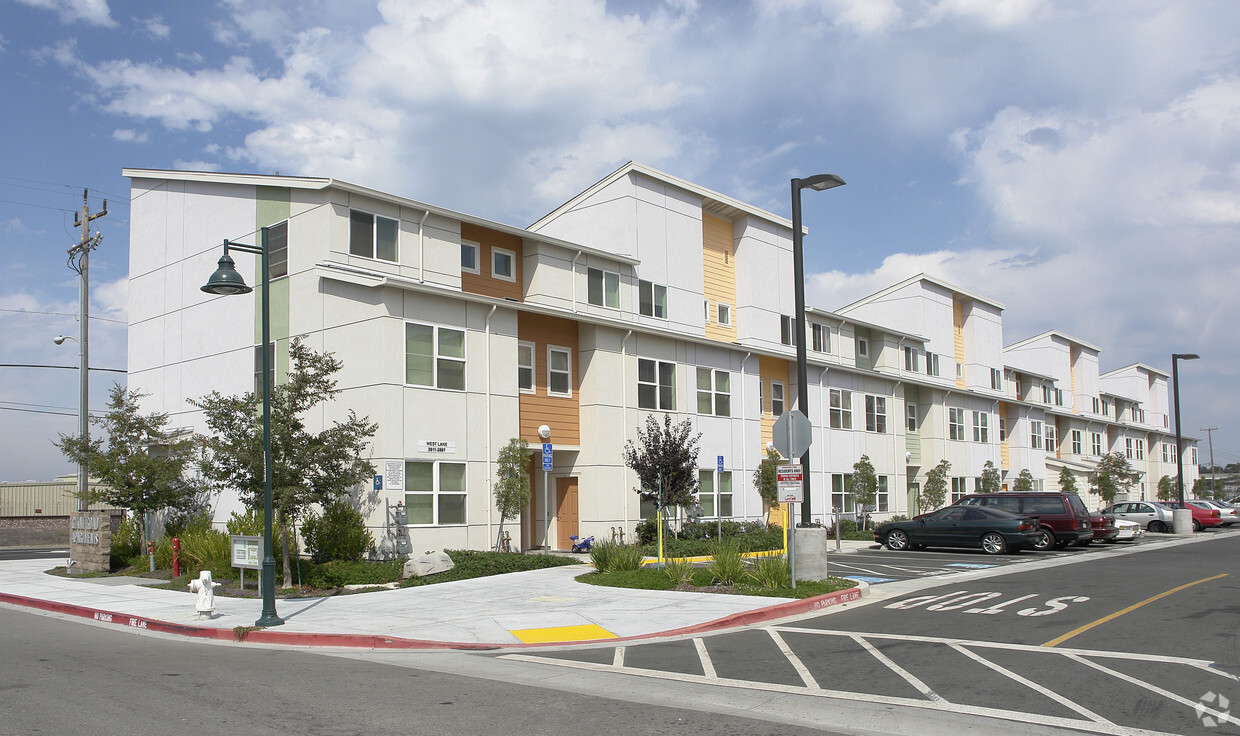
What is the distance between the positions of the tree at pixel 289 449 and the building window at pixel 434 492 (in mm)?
2474

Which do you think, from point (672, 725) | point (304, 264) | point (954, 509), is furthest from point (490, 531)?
point (672, 725)

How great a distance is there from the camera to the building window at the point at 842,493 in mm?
37344

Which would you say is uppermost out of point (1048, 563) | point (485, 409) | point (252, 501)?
point (485, 409)

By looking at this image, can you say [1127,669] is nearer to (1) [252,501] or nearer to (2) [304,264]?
(1) [252,501]

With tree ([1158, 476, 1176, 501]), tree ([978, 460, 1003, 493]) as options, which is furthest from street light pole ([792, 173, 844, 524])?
tree ([1158, 476, 1176, 501])

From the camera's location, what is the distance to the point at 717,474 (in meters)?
30.2

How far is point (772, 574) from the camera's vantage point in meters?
16.4

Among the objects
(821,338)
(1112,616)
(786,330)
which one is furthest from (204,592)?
(821,338)

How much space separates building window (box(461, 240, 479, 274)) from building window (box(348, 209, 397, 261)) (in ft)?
7.59

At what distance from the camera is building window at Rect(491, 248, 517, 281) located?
1024 inches

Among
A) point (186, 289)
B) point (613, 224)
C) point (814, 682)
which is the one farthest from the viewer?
point (613, 224)

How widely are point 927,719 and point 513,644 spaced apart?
624 centimetres

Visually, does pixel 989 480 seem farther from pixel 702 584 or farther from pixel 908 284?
pixel 702 584

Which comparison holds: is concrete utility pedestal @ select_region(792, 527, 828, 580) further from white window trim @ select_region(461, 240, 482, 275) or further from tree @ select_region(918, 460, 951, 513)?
tree @ select_region(918, 460, 951, 513)
